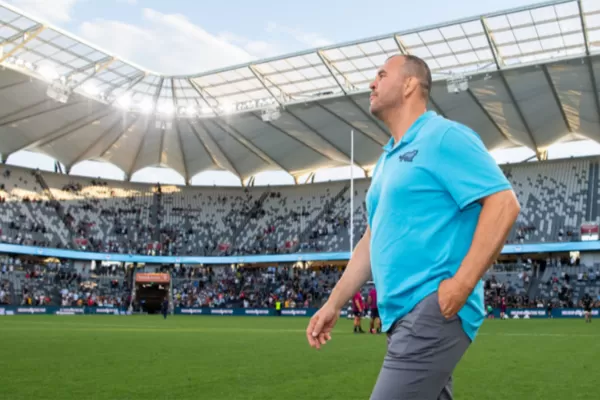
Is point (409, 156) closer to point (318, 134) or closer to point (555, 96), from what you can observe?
point (555, 96)

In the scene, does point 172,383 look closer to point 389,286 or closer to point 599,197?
point 389,286

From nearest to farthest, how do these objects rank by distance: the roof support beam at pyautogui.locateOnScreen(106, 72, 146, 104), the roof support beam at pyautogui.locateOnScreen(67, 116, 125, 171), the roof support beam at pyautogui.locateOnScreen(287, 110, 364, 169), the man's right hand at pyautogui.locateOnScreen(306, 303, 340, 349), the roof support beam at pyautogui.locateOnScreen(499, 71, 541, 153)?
the man's right hand at pyautogui.locateOnScreen(306, 303, 340, 349), the roof support beam at pyautogui.locateOnScreen(499, 71, 541, 153), the roof support beam at pyautogui.locateOnScreen(106, 72, 146, 104), the roof support beam at pyautogui.locateOnScreen(287, 110, 364, 169), the roof support beam at pyautogui.locateOnScreen(67, 116, 125, 171)

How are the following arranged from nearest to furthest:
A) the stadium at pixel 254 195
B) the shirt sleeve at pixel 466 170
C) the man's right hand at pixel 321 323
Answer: the shirt sleeve at pixel 466 170
the man's right hand at pixel 321 323
the stadium at pixel 254 195

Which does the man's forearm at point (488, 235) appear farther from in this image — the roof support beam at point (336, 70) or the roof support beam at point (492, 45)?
the roof support beam at point (336, 70)

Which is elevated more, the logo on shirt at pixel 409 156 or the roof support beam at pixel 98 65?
the roof support beam at pixel 98 65

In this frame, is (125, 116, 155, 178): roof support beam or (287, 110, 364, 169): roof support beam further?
(125, 116, 155, 178): roof support beam

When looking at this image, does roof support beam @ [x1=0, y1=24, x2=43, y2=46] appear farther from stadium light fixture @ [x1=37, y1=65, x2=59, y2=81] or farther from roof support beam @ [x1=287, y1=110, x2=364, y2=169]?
roof support beam @ [x1=287, y1=110, x2=364, y2=169]

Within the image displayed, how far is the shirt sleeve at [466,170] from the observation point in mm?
2711

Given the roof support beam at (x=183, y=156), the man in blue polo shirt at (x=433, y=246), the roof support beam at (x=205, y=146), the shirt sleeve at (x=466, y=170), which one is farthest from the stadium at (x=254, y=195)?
the shirt sleeve at (x=466, y=170)

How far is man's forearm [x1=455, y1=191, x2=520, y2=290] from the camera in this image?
2.58m

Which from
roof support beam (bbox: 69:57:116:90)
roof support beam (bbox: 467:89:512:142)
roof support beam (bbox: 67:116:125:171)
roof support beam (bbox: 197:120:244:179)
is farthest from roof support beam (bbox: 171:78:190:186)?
roof support beam (bbox: 467:89:512:142)

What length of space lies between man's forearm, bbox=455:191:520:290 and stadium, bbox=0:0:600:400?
7.44 m

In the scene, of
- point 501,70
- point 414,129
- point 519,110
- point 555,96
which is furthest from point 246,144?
point 414,129

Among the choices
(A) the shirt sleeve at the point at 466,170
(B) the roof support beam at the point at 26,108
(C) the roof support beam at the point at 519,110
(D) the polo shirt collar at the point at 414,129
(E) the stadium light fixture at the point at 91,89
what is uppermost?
(E) the stadium light fixture at the point at 91,89
